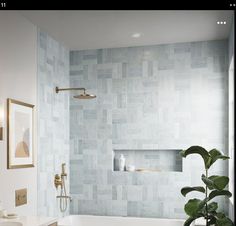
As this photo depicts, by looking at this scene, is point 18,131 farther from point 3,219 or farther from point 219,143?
point 219,143

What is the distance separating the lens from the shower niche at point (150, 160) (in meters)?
4.71

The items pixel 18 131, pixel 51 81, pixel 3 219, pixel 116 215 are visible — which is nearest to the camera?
pixel 3 219

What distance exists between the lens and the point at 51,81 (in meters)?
4.42

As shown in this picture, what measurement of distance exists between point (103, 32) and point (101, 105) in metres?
1.02


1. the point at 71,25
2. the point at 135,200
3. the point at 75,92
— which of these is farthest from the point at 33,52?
A: the point at 135,200

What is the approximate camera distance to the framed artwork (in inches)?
134

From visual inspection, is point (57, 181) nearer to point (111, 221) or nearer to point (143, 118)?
point (111, 221)

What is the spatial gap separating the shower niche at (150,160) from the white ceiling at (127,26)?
4.37ft

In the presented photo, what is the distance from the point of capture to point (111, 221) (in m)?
4.58

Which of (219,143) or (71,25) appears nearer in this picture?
(71,25)

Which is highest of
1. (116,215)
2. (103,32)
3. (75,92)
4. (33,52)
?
(103,32)

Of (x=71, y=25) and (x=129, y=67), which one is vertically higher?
(x=71, y=25)

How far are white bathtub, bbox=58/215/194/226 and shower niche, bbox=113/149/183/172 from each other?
609mm

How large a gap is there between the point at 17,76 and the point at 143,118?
1.71 meters
